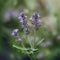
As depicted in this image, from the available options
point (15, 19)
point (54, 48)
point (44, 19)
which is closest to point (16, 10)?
point (15, 19)

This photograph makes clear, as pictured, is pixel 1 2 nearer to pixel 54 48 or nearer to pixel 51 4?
pixel 51 4

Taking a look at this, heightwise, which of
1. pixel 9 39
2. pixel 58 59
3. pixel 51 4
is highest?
pixel 51 4

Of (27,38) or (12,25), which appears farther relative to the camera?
(12,25)

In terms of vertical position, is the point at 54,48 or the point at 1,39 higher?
the point at 1,39

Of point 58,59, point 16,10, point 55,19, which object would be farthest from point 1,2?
point 58,59

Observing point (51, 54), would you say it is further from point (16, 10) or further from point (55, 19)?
point (16, 10)

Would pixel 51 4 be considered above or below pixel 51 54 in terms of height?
above
